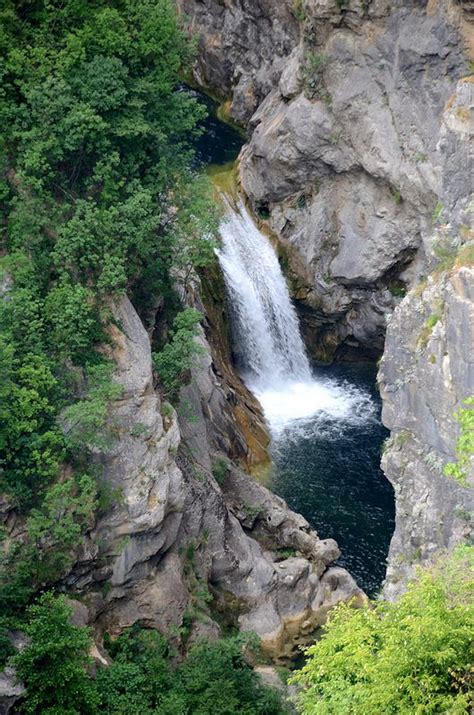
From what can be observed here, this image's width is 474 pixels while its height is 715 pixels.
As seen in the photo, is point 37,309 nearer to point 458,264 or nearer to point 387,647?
point 458,264

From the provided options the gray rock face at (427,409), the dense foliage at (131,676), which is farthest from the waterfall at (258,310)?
the dense foliage at (131,676)

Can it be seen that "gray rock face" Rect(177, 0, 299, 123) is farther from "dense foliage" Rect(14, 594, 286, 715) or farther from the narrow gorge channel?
"dense foliage" Rect(14, 594, 286, 715)

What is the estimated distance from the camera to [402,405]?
22500 millimetres

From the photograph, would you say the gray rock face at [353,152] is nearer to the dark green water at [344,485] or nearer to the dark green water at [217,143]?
the dark green water at [217,143]

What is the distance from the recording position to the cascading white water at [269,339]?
35.8m

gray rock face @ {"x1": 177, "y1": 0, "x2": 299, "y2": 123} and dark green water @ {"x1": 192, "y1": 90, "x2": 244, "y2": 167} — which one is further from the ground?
gray rock face @ {"x1": 177, "y1": 0, "x2": 299, "y2": 123}

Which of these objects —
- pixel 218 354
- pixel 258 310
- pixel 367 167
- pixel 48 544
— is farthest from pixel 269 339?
pixel 48 544

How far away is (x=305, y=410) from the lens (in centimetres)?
3547

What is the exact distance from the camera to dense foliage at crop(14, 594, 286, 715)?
59.2 ft

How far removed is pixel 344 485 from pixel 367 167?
41.7 feet

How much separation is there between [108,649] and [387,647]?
34.6 ft

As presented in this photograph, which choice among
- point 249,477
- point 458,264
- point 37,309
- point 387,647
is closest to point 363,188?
point 249,477

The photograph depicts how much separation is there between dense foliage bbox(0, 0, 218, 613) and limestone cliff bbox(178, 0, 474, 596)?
721 centimetres

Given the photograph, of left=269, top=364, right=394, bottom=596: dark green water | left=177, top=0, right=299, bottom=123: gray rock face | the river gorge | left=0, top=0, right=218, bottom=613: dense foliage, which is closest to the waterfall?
the river gorge
